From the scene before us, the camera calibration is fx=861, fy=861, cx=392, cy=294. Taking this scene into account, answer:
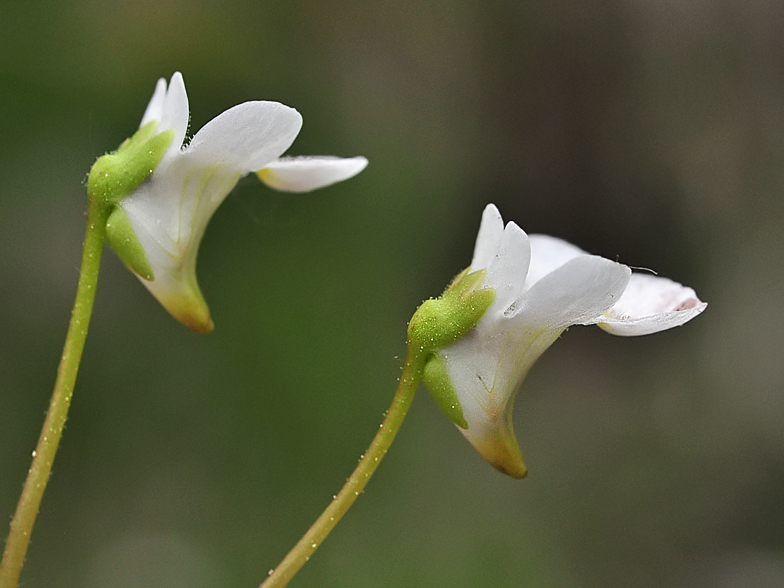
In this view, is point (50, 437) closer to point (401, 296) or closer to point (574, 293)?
point (574, 293)

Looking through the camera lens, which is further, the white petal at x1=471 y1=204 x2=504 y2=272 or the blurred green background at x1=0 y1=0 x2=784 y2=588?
the blurred green background at x1=0 y1=0 x2=784 y2=588

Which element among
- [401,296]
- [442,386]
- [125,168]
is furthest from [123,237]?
[401,296]

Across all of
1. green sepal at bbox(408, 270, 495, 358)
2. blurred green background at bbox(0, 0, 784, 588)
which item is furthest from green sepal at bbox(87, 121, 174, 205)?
blurred green background at bbox(0, 0, 784, 588)

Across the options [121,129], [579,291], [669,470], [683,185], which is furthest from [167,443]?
[579,291]

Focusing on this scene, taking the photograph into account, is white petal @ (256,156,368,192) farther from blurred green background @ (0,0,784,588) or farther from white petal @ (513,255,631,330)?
blurred green background @ (0,0,784,588)

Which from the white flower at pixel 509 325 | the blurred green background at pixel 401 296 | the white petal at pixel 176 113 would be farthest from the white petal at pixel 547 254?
the blurred green background at pixel 401 296

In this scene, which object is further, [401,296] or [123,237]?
[401,296]
